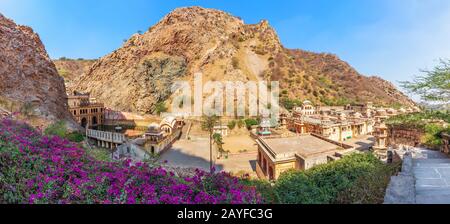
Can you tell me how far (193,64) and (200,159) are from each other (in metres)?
37.9

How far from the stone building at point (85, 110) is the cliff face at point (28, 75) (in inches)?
281

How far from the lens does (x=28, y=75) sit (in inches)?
1117

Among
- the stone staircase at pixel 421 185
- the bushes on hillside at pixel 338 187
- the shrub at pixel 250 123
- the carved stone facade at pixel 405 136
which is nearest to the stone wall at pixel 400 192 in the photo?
the stone staircase at pixel 421 185

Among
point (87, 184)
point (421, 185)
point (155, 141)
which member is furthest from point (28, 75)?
point (421, 185)

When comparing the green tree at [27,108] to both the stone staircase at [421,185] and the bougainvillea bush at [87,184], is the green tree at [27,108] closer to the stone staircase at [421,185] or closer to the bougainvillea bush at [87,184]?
the bougainvillea bush at [87,184]

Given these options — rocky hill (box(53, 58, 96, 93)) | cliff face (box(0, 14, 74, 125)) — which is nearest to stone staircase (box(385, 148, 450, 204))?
cliff face (box(0, 14, 74, 125))

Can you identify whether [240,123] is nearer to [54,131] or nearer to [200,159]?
[200,159]

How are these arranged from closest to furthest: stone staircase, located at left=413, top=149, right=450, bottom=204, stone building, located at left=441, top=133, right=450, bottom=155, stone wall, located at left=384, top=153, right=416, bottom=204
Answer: stone wall, located at left=384, top=153, right=416, bottom=204, stone staircase, located at left=413, top=149, right=450, bottom=204, stone building, located at left=441, top=133, right=450, bottom=155

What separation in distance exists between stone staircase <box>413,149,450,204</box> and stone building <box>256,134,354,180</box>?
4660mm

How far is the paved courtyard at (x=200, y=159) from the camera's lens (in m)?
22.0

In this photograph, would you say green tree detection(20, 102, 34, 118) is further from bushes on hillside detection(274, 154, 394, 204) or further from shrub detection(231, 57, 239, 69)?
shrub detection(231, 57, 239, 69)

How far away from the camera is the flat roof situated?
15.6m
